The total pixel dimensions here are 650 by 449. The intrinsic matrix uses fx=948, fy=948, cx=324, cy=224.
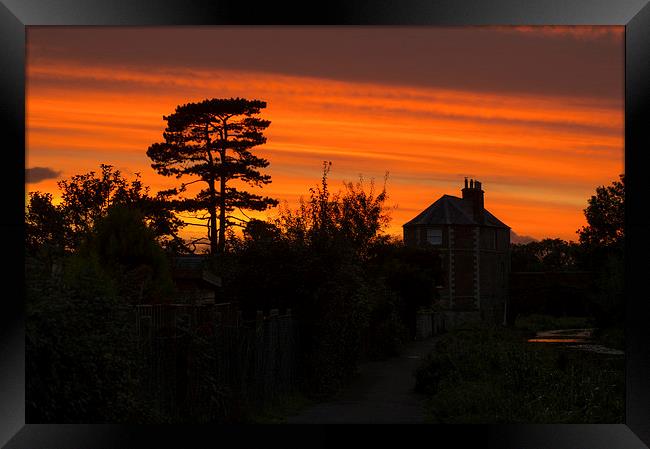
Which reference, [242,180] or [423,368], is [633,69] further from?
[242,180]

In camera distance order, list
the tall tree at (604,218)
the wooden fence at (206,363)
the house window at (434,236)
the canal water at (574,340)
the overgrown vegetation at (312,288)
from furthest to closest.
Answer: the house window at (434,236) → the tall tree at (604,218) → the canal water at (574,340) → the overgrown vegetation at (312,288) → the wooden fence at (206,363)

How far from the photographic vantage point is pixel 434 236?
→ 166 ft

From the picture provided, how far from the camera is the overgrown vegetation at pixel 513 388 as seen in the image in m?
12.8

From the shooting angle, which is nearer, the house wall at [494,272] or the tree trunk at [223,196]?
the tree trunk at [223,196]

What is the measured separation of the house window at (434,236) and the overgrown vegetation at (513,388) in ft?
93.4

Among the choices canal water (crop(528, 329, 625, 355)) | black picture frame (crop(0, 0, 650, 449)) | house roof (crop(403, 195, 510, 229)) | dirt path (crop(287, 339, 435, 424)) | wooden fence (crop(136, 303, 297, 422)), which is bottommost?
canal water (crop(528, 329, 625, 355))

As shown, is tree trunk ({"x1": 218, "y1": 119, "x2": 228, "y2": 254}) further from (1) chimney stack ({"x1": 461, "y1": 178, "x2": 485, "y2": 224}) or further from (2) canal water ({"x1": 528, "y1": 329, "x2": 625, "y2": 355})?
(1) chimney stack ({"x1": 461, "y1": 178, "x2": 485, "y2": 224})

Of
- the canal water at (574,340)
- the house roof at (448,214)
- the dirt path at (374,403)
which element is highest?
the house roof at (448,214)

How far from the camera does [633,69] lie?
732 centimetres

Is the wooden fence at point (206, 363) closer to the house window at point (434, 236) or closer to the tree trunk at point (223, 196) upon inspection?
the tree trunk at point (223, 196)

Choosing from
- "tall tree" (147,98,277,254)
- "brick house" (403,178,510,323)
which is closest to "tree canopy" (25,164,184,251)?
"tall tree" (147,98,277,254)

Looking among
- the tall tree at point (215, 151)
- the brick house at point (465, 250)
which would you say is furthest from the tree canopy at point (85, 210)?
the brick house at point (465, 250)

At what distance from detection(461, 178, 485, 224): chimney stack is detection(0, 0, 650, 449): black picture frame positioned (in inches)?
1732

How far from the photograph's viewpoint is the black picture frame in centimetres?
720
